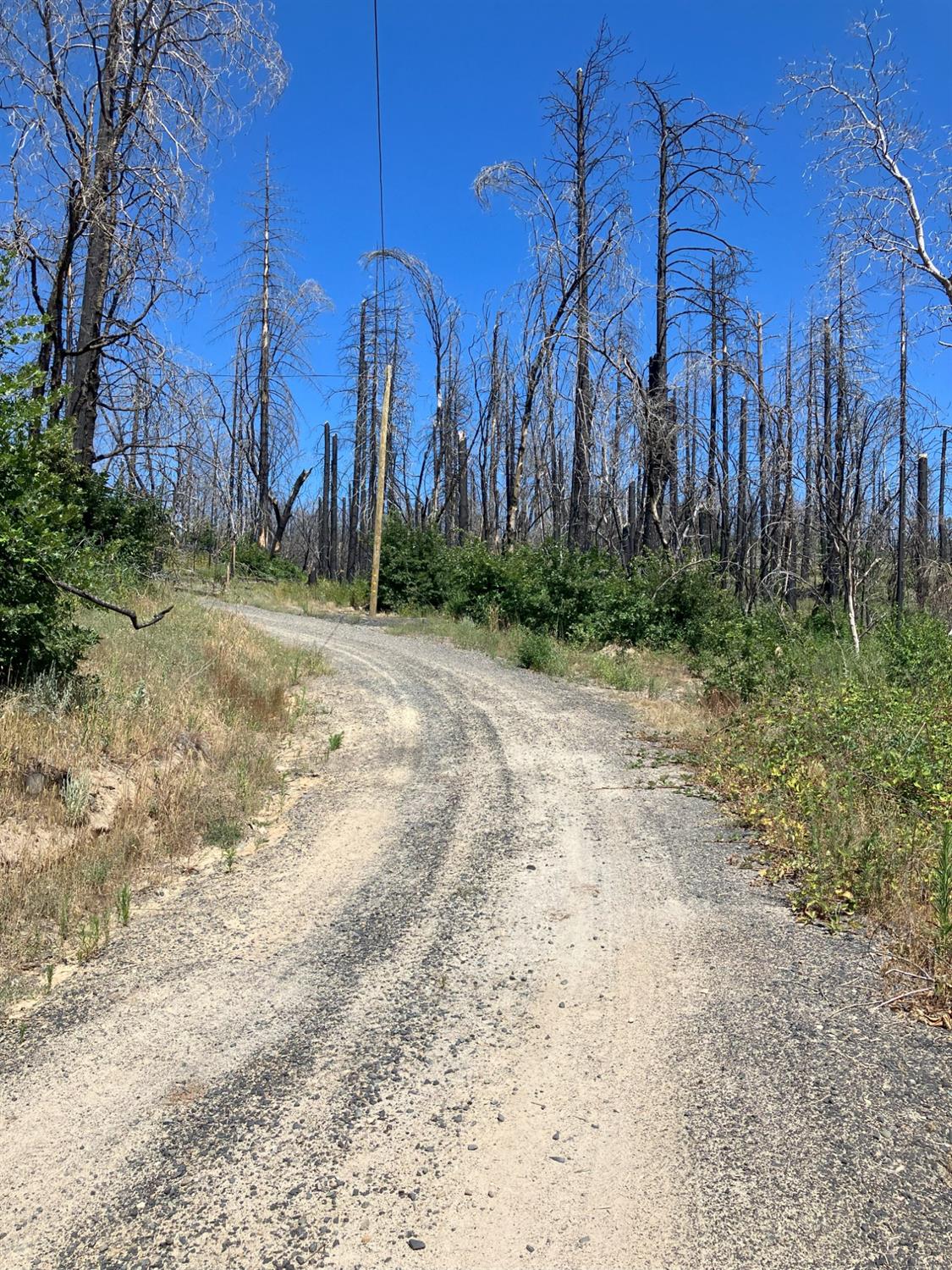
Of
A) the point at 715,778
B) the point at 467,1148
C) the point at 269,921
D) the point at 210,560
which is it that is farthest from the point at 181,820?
the point at 210,560

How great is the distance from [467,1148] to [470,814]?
11.2 feet

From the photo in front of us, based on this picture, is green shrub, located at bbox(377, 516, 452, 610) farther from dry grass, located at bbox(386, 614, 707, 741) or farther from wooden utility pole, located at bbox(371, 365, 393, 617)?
dry grass, located at bbox(386, 614, 707, 741)

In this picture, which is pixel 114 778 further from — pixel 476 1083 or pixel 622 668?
pixel 622 668

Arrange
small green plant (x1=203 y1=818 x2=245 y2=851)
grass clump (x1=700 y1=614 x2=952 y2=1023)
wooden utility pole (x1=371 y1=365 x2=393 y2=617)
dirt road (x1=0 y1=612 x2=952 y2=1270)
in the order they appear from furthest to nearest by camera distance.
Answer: wooden utility pole (x1=371 y1=365 x2=393 y2=617), small green plant (x1=203 y1=818 x2=245 y2=851), grass clump (x1=700 y1=614 x2=952 y2=1023), dirt road (x1=0 y1=612 x2=952 y2=1270)

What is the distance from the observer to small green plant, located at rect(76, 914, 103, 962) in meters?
3.90

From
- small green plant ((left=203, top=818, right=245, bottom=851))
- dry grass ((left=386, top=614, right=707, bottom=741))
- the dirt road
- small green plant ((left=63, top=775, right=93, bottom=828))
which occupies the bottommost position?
the dirt road

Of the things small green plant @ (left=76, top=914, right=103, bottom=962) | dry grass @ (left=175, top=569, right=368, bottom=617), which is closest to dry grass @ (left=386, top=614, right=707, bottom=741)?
dry grass @ (left=175, top=569, right=368, bottom=617)

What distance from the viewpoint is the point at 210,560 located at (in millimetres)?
29016

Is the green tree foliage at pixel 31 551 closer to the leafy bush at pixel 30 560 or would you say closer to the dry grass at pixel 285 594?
the leafy bush at pixel 30 560

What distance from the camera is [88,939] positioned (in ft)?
13.2

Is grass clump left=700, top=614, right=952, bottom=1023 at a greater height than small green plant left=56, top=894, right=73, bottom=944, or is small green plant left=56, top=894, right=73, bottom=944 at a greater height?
grass clump left=700, top=614, right=952, bottom=1023

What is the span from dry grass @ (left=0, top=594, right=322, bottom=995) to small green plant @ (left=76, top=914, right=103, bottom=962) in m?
0.01

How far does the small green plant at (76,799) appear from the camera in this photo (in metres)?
5.10

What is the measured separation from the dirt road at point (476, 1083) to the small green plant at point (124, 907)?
14 cm
